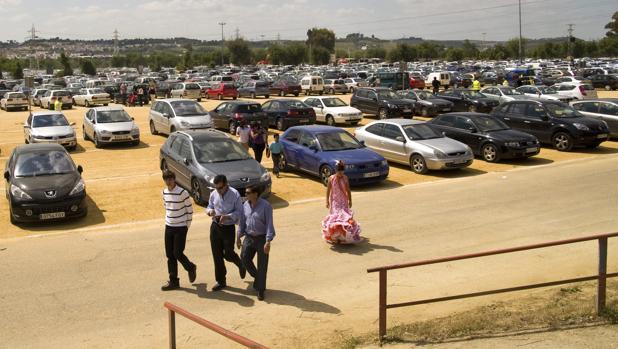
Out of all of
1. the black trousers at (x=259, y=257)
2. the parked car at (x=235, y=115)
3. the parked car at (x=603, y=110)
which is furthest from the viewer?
the parked car at (x=235, y=115)

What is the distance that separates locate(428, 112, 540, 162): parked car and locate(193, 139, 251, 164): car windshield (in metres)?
7.58

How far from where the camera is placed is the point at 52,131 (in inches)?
928

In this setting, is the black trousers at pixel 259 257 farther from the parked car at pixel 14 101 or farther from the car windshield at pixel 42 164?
the parked car at pixel 14 101

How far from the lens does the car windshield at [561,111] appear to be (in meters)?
23.8

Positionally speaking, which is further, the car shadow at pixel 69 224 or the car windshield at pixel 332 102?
the car windshield at pixel 332 102

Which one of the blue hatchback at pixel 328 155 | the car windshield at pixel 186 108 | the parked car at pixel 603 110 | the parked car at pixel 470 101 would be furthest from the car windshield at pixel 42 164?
the parked car at pixel 470 101

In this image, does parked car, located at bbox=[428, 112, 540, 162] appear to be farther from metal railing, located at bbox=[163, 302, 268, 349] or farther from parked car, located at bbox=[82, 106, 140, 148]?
metal railing, located at bbox=[163, 302, 268, 349]

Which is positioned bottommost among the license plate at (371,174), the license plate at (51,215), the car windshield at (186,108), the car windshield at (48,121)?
the license plate at (51,215)

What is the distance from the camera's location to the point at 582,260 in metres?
10.5

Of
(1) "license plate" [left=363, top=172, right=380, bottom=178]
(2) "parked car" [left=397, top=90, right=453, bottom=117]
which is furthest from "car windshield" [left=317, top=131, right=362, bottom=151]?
(2) "parked car" [left=397, top=90, right=453, bottom=117]

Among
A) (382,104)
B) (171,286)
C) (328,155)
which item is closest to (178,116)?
(328,155)

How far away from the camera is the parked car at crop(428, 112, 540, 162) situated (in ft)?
68.5

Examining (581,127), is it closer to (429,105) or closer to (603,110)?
(603,110)

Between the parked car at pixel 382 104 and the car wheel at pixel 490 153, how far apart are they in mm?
10382
